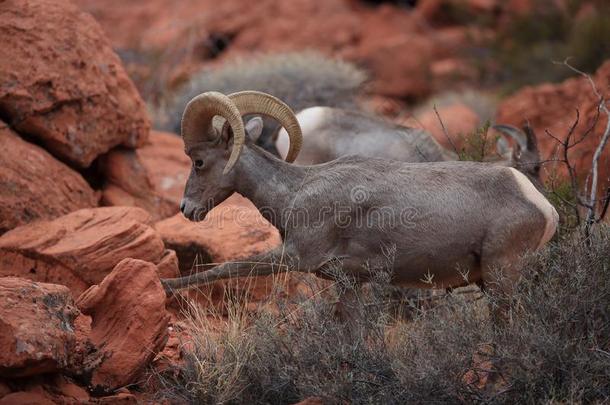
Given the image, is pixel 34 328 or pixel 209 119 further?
pixel 209 119

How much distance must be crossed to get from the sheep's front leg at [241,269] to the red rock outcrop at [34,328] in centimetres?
98

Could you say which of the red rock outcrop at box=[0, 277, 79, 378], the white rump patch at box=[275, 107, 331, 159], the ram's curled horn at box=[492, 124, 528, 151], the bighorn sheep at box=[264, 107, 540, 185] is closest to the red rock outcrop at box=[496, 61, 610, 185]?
the ram's curled horn at box=[492, 124, 528, 151]

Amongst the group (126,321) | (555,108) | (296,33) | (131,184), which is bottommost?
(296,33)

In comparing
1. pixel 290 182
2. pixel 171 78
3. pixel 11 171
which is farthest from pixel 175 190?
pixel 171 78

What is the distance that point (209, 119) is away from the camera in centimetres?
685

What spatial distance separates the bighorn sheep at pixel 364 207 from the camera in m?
6.44

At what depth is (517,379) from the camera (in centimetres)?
555

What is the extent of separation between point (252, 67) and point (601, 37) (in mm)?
9183

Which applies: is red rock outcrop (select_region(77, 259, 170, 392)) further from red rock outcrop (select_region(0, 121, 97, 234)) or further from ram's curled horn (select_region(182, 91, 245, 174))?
red rock outcrop (select_region(0, 121, 97, 234))

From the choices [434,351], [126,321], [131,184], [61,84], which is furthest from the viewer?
[131,184]

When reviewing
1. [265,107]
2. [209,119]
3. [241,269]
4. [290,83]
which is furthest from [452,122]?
[241,269]

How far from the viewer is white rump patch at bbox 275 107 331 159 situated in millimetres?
9357

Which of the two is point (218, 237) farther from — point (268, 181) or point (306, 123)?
point (306, 123)

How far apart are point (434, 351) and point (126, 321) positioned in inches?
78.8
